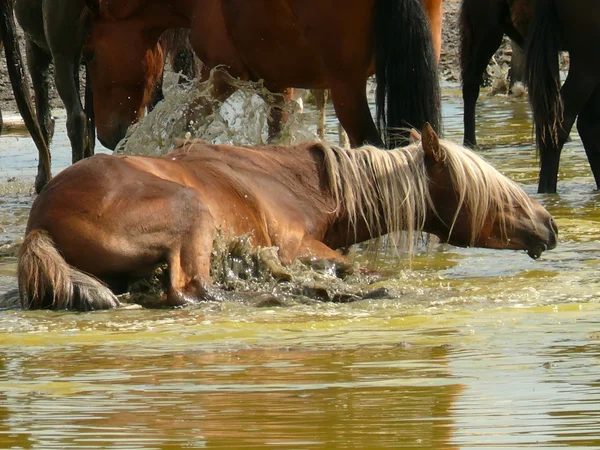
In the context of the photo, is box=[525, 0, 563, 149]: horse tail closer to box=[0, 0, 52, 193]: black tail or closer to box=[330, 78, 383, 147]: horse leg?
box=[330, 78, 383, 147]: horse leg


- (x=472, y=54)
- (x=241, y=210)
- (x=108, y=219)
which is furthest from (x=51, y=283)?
(x=472, y=54)

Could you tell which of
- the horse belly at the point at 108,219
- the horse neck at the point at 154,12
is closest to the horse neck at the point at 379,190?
the horse belly at the point at 108,219

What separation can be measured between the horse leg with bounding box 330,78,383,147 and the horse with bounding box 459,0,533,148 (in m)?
3.00

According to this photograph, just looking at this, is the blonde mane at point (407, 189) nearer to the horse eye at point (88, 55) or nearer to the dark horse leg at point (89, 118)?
the horse eye at point (88, 55)

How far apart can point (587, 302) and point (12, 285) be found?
2.50m

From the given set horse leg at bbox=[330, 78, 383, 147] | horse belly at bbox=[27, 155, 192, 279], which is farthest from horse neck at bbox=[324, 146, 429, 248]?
horse leg at bbox=[330, 78, 383, 147]

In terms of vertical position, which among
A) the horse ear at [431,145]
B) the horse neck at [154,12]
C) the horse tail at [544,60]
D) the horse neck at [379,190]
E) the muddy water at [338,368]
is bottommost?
the muddy water at [338,368]

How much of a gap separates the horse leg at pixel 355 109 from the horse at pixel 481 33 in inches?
118

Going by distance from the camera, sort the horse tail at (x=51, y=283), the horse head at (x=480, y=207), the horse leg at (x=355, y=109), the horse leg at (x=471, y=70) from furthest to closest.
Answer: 1. the horse leg at (x=471, y=70)
2. the horse leg at (x=355, y=109)
3. the horse head at (x=480, y=207)
4. the horse tail at (x=51, y=283)

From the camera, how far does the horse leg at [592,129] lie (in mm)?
8805

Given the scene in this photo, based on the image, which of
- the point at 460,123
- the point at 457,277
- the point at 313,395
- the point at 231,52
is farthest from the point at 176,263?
the point at 460,123

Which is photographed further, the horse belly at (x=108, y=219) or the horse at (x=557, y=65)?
the horse at (x=557, y=65)

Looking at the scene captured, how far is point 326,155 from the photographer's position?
606cm

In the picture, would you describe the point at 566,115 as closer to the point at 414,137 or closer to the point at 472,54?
the point at 472,54
